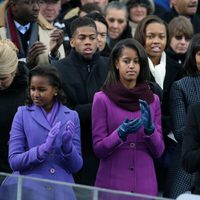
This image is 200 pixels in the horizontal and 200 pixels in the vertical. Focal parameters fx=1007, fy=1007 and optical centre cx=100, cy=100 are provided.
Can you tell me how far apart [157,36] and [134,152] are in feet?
5.55

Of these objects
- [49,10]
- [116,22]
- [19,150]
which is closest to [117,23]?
[116,22]

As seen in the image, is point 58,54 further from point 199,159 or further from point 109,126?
point 199,159

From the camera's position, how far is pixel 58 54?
31.7ft

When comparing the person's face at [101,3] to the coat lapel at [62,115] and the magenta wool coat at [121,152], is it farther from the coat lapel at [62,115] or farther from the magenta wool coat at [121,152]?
the coat lapel at [62,115]

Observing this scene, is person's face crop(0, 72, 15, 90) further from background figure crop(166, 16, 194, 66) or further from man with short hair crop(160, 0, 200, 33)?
man with short hair crop(160, 0, 200, 33)

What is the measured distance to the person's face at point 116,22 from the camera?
11.1 m

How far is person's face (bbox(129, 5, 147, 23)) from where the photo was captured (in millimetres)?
11961

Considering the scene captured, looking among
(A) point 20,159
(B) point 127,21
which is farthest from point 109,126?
(B) point 127,21

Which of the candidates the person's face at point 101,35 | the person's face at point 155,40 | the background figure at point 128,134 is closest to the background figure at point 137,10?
the person's face at point 101,35

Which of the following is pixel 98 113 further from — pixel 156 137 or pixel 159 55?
pixel 159 55

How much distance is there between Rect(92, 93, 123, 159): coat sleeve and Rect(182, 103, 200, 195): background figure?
2.80ft

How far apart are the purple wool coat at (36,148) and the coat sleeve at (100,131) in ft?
0.76

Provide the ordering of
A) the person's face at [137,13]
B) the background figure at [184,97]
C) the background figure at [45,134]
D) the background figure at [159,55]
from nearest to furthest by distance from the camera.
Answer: the background figure at [45,134], the background figure at [184,97], the background figure at [159,55], the person's face at [137,13]

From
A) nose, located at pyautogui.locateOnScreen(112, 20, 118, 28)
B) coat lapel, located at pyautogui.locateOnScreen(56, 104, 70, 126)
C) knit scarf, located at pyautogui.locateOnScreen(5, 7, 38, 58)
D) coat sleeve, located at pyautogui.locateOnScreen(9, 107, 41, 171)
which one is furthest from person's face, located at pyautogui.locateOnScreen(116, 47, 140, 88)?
nose, located at pyautogui.locateOnScreen(112, 20, 118, 28)
